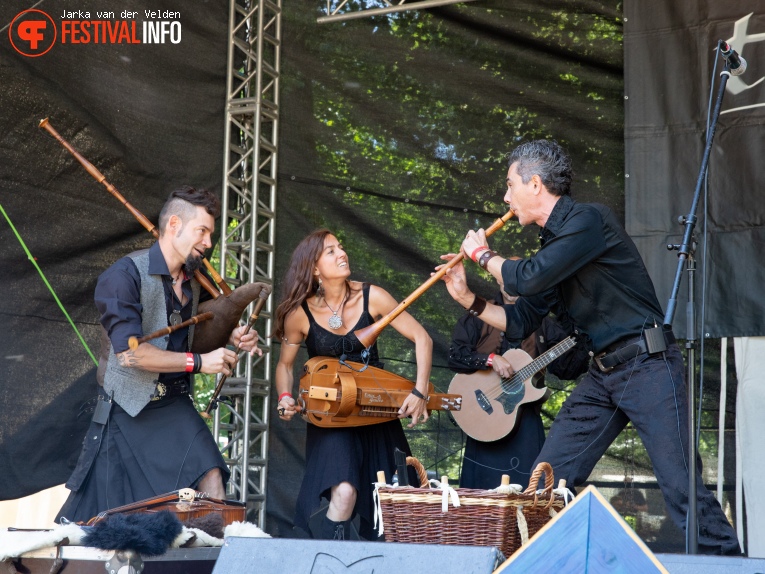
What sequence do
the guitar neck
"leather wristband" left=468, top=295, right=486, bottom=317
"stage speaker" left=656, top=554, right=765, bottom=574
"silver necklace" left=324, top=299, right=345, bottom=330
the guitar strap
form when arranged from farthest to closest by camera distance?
the guitar strap
the guitar neck
"silver necklace" left=324, top=299, right=345, bottom=330
"leather wristband" left=468, top=295, right=486, bottom=317
"stage speaker" left=656, top=554, right=765, bottom=574

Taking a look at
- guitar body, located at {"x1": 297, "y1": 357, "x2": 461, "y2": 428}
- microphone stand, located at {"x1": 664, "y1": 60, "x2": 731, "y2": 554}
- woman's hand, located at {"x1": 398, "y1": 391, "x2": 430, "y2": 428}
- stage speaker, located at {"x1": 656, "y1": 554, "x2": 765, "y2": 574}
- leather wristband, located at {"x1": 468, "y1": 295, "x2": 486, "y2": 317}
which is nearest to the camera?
stage speaker, located at {"x1": 656, "y1": 554, "x2": 765, "y2": 574}

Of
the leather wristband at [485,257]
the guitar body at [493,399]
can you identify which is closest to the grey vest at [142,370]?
the leather wristband at [485,257]

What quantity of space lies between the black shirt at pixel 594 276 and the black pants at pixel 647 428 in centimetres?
15

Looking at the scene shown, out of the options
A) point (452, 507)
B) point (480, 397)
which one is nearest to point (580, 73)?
point (480, 397)

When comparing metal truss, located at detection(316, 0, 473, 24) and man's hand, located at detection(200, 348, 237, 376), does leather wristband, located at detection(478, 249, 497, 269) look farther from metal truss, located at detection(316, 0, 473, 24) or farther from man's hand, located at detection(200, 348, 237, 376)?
metal truss, located at detection(316, 0, 473, 24)

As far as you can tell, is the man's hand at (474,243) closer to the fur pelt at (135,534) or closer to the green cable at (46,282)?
the fur pelt at (135,534)

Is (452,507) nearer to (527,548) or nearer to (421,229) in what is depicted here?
(527,548)

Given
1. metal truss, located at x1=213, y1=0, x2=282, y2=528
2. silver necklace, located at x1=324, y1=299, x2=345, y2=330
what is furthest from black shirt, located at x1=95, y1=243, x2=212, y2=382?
metal truss, located at x1=213, y1=0, x2=282, y2=528

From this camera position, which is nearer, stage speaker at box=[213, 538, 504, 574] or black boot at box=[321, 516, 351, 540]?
stage speaker at box=[213, 538, 504, 574]

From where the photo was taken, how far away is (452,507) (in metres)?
2.82

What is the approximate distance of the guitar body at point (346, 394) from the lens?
4711mm

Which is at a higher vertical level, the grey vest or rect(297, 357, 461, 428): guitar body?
the grey vest

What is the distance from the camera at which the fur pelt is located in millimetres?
2725

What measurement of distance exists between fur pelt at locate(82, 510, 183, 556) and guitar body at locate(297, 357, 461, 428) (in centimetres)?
190
